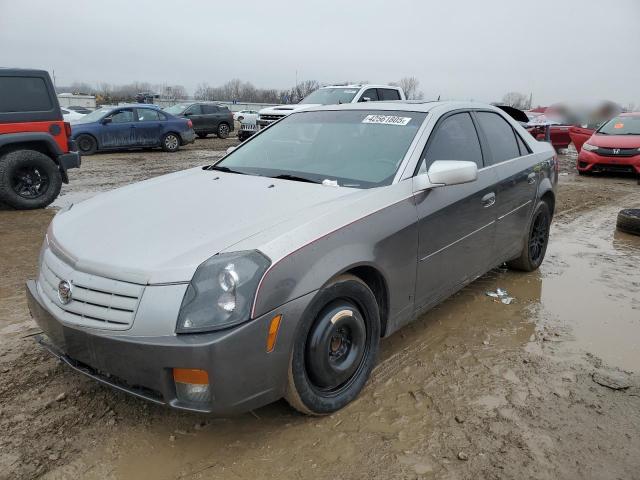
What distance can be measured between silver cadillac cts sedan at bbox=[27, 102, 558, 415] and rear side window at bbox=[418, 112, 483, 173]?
16 mm

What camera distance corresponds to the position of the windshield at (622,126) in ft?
39.4

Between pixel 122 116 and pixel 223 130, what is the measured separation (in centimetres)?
701

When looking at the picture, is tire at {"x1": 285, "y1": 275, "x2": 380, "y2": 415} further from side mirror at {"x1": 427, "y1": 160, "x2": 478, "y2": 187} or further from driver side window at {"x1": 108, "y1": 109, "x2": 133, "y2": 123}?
driver side window at {"x1": 108, "y1": 109, "x2": 133, "y2": 123}

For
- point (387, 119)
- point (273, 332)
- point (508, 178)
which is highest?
point (387, 119)

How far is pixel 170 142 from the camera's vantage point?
16.0 m

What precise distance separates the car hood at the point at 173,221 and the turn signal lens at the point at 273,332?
13.4 inches

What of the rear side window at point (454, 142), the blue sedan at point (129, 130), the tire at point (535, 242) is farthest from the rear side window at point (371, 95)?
the rear side window at point (454, 142)

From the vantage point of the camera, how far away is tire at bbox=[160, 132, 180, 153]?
1577cm

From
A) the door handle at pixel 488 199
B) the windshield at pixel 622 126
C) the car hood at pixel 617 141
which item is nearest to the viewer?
the door handle at pixel 488 199

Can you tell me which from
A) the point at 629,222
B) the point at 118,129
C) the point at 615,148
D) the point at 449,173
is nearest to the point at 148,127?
the point at 118,129

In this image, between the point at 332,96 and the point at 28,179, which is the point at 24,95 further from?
the point at 332,96

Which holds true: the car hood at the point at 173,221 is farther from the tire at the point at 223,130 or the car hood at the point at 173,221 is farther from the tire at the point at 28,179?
the tire at the point at 223,130

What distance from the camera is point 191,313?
2129 millimetres

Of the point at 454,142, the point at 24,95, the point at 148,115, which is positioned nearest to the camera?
the point at 454,142
